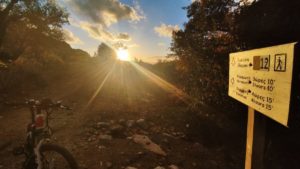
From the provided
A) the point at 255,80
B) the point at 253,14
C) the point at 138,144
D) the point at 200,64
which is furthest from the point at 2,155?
the point at 253,14

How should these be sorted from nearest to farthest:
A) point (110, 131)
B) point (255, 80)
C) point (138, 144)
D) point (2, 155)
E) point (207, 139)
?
point (255, 80) → point (2, 155) → point (138, 144) → point (110, 131) → point (207, 139)

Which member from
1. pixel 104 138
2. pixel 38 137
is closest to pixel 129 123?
pixel 104 138

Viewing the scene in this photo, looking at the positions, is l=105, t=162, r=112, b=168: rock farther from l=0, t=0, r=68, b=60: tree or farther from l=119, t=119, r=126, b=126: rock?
l=0, t=0, r=68, b=60: tree

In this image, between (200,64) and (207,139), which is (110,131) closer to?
(207,139)

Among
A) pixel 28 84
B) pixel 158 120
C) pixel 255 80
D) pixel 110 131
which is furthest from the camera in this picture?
pixel 28 84

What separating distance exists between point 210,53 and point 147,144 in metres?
4.36

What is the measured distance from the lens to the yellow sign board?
5.60 ft

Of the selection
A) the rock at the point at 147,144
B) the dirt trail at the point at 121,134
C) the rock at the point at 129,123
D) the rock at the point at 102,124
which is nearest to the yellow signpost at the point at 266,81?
the dirt trail at the point at 121,134

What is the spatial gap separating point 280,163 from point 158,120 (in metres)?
3.92

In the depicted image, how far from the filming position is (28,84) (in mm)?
11227

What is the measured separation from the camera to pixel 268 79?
197 centimetres

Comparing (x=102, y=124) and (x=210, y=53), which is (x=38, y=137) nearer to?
(x=102, y=124)

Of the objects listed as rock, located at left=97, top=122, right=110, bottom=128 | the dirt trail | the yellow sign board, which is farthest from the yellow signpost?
rock, located at left=97, top=122, right=110, bottom=128

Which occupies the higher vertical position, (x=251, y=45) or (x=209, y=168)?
(x=251, y=45)
